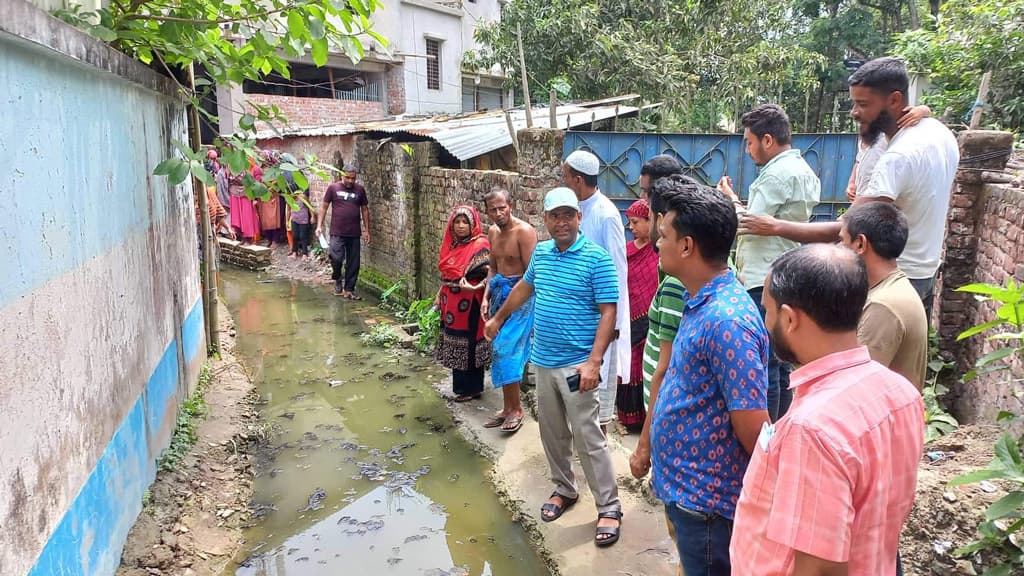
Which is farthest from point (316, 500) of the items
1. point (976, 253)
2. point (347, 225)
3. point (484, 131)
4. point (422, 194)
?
point (347, 225)

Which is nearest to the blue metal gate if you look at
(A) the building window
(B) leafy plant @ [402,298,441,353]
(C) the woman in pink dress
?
(B) leafy plant @ [402,298,441,353]

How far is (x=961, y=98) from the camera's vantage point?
7.12m

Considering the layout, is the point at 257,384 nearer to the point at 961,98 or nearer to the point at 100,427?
the point at 100,427

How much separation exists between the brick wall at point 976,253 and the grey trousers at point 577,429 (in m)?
2.15

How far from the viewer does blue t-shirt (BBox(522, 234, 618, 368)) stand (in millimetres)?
3203

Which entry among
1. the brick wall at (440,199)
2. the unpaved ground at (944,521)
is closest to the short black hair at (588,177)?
the unpaved ground at (944,521)

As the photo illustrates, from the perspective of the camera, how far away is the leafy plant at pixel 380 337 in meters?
7.11

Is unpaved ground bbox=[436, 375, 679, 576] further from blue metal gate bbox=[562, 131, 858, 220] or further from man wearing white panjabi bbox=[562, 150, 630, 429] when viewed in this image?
blue metal gate bbox=[562, 131, 858, 220]

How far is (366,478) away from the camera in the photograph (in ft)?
14.0

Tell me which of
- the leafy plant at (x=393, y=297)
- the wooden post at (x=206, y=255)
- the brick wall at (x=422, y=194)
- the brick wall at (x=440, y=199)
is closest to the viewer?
the brick wall at (x=422, y=194)

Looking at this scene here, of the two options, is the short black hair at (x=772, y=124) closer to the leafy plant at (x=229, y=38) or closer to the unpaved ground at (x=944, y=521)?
the unpaved ground at (x=944, y=521)

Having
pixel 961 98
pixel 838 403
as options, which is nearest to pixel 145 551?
pixel 838 403

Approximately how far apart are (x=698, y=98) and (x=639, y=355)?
35.5 ft

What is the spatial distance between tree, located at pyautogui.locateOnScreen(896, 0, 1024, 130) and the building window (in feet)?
43.9
